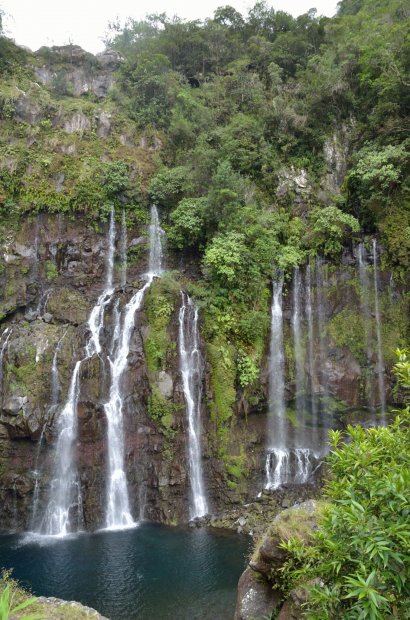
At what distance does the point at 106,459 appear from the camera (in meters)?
16.1

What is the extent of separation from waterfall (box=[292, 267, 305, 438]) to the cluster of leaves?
1479cm

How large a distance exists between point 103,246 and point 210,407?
34.0 ft

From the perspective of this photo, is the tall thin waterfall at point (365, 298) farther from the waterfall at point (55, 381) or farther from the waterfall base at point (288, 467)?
the waterfall at point (55, 381)

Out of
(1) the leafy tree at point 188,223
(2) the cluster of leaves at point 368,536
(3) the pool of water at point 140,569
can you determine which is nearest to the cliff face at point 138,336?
(1) the leafy tree at point 188,223

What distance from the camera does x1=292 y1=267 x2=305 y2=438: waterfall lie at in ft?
61.6

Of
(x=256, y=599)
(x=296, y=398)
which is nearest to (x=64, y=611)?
(x=256, y=599)

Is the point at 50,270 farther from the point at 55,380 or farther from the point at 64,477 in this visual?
the point at 64,477

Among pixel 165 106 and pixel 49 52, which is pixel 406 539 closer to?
pixel 165 106

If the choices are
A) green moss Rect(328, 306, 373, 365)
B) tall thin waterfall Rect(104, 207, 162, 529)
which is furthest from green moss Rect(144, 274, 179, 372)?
green moss Rect(328, 306, 373, 365)

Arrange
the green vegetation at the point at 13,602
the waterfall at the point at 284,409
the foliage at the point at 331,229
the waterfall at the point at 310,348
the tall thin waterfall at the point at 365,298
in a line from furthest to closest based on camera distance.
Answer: the foliage at the point at 331,229
the waterfall at the point at 310,348
the tall thin waterfall at the point at 365,298
the waterfall at the point at 284,409
the green vegetation at the point at 13,602

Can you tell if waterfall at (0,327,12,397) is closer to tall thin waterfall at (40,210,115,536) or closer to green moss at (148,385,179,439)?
tall thin waterfall at (40,210,115,536)

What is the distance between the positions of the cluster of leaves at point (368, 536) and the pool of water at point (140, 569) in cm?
824

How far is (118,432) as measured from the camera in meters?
16.4

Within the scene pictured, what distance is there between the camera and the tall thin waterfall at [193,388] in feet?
53.0
